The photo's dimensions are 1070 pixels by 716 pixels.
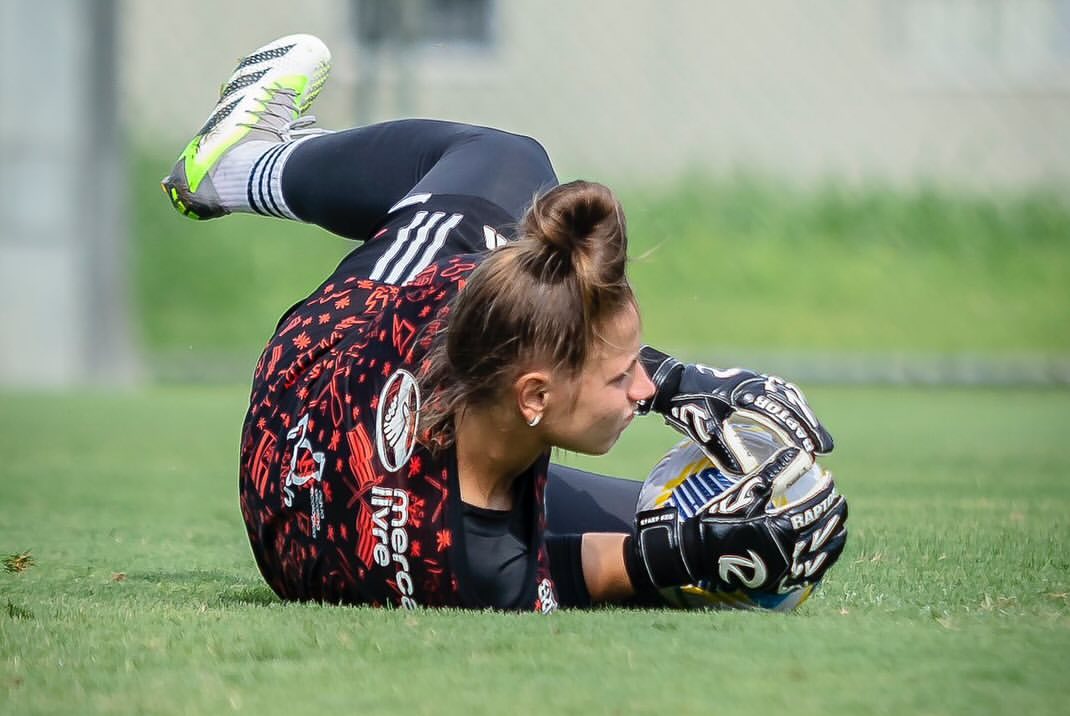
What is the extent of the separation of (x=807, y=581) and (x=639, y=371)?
45cm

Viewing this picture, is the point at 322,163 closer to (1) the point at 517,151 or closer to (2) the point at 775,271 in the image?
(1) the point at 517,151

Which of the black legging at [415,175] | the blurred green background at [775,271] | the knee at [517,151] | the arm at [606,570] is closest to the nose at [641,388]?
the arm at [606,570]

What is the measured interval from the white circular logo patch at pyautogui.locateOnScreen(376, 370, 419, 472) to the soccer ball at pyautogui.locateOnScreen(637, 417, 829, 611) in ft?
1.54

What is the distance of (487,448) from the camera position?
2.51m

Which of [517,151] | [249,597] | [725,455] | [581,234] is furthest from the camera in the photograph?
[517,151]

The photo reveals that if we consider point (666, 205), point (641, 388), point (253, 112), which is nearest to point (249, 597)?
point (641, 388)

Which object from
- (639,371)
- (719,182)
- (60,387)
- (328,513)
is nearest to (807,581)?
(639,371)

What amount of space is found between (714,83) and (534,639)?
31.0ft

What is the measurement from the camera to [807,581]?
8.63 ft

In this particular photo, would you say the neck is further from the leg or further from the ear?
the leg

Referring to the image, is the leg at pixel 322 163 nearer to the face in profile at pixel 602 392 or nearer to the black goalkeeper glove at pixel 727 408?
the black goalkeeper glove at pixel 727 408

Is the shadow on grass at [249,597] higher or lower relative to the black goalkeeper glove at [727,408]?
lower

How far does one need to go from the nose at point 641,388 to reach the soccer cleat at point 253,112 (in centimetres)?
140

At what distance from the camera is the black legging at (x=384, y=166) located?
332 cm
